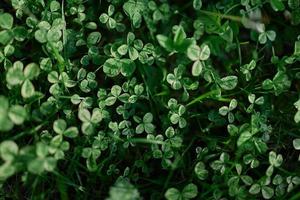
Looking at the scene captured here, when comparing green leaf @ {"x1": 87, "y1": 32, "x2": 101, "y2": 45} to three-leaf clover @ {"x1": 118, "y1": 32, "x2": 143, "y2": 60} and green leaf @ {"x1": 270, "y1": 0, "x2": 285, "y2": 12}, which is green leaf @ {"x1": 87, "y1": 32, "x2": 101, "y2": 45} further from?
green leaf @ {"x1": 270, "y1": 0, "x2": 285, "y2": 12}

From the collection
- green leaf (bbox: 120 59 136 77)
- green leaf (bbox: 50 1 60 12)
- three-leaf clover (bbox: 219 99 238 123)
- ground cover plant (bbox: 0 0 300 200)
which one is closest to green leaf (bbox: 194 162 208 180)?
ground cover plant (bbox: 0 0 300 200)

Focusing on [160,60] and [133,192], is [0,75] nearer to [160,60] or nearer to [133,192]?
[160,60]

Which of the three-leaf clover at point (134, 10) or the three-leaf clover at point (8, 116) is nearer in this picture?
the three-leaf clover at point (8, 116)

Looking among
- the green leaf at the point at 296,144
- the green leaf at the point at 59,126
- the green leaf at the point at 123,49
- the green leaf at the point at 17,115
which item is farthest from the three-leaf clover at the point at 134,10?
the green leaf at the point at 296,144

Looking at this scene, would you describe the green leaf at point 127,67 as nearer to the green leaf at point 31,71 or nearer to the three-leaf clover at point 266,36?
the green leaf at point 31,71

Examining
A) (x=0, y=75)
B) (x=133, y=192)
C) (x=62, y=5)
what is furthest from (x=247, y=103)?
(x=0, y=75)

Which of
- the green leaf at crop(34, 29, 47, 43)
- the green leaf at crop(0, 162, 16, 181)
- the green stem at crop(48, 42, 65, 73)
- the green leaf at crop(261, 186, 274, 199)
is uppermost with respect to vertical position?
the green leaf at crop(34, 29, 47, 43)

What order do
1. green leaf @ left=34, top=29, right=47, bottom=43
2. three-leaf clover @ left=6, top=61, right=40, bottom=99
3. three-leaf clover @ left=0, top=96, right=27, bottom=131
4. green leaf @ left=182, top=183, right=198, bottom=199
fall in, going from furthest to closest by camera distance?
green leaf @ left=34, top=29, right=47, bottom=43 → green leaf @ left=182, top=183, right=198, bottom=199 → three-leaf clover @ left=6, top=61, right=40, bottom=99 → three-leaf clover @ left=0, top=96, right=27, bottom=131

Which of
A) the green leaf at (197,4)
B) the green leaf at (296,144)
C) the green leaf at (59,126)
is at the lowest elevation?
the green leaf at (296,144)
